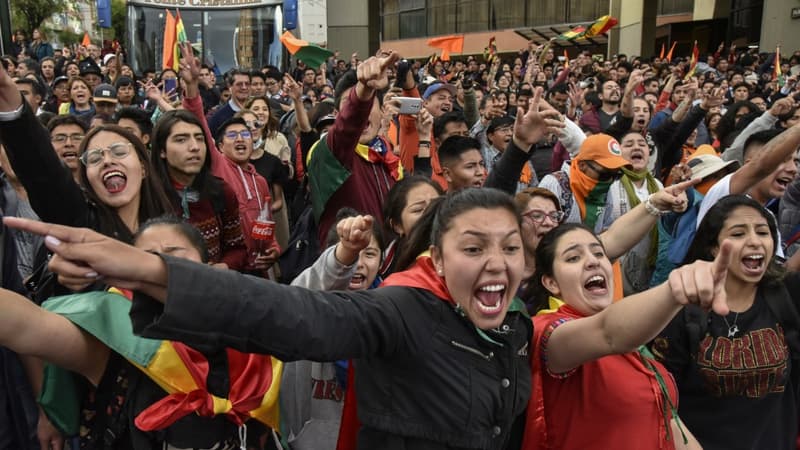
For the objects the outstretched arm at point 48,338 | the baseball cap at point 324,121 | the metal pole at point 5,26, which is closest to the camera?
the outstretched arm at point 48,338

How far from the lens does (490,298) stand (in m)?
1.80

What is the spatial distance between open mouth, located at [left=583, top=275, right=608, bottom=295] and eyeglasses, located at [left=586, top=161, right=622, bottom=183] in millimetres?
1738

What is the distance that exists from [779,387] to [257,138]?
3.80 metres

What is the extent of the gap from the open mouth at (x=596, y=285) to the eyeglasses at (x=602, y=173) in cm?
174

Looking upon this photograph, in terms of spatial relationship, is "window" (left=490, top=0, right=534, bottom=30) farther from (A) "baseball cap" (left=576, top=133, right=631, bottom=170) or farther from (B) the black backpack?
(B) the black backpack

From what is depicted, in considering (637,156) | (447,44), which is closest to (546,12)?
(447,44)

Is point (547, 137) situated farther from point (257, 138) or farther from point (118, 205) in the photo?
point (118, 205)

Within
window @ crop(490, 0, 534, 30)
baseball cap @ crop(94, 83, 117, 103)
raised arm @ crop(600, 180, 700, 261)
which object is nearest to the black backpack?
raised arm @ crop(600, 180, 700, 261)

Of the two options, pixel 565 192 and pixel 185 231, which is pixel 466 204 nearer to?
pixel 185 231

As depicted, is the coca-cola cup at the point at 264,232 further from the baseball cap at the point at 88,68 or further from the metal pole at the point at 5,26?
the metal pole at the point at 5,26

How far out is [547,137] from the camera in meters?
6.32

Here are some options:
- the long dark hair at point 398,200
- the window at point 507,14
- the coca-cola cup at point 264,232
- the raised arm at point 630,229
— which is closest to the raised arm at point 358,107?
the long dark hair at point 398,200

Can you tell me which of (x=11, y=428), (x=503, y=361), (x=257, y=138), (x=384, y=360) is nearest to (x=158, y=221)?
(x=11, y=428)

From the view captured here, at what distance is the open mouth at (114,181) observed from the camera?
2771 mm
